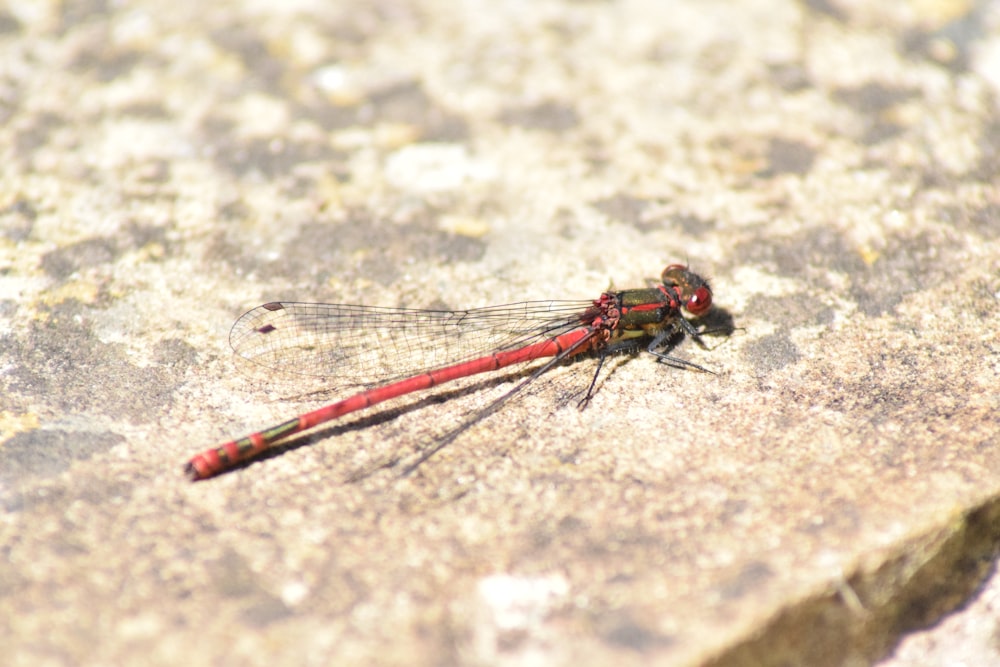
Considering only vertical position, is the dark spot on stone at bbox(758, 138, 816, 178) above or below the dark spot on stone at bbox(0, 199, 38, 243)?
above

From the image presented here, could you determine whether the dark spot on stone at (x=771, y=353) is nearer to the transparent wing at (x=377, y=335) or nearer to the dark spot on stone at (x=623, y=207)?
the transparent wing at (x=377, y=335)

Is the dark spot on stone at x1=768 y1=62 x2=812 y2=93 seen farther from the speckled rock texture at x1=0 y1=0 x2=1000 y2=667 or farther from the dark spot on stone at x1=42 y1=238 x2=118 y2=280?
the dark spot on stone at x1=42 y1=238 x2=118 y2=280

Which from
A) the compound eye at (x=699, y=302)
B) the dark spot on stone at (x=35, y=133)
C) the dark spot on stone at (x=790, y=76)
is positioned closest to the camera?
the compound eye at (x=699, y=302)

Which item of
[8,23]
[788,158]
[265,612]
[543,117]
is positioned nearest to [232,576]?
[265,612]

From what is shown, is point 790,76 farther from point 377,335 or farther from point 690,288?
point 377,335

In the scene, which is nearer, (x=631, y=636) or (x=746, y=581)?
(x=631, y=636)

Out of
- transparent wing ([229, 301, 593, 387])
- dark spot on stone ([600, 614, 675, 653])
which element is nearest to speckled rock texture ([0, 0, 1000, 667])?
dark spot on stone ([600, 614, 675, 653])

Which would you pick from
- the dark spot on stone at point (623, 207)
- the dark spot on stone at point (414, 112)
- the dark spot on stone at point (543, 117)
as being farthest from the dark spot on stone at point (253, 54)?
the dark spot on stone at point (623, 207)
